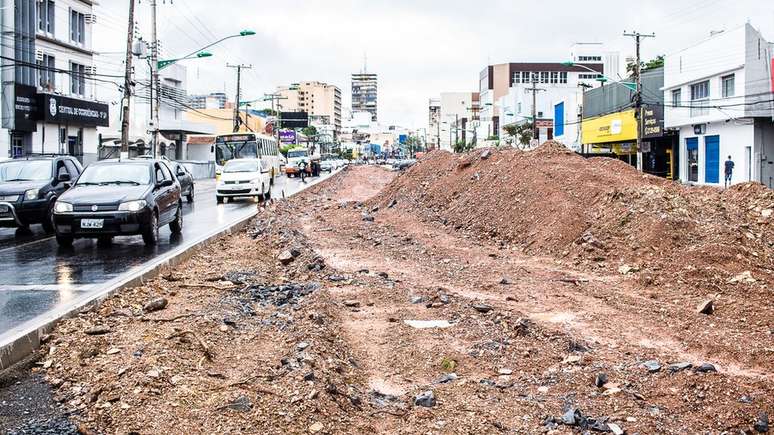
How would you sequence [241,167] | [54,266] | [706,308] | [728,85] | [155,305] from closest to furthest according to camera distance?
[155,305], [706,308], [54,266], [241,167], [728,85]

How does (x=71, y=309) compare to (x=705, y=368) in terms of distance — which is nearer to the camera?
(x=705, y=368)

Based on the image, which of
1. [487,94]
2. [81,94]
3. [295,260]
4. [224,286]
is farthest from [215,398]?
[487,94]

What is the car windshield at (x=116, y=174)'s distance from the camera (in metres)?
15.4

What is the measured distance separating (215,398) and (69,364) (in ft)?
6.05

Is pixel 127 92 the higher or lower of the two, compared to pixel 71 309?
higher

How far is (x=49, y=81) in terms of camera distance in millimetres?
43938

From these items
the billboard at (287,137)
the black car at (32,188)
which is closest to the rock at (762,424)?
the black car at (32,188)

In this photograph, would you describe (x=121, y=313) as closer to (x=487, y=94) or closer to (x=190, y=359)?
(x=190, y=359)

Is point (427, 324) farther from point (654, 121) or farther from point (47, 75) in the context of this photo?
point (654, 121)

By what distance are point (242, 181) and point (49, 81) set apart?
1978 centimetres

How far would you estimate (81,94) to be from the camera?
48531 millimetres

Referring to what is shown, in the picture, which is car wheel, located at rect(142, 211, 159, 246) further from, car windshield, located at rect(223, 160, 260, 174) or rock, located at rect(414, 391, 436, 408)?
car windshield, located at rect(223, 160, 260, 174)

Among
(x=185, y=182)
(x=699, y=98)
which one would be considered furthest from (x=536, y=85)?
(x=185, y=182)

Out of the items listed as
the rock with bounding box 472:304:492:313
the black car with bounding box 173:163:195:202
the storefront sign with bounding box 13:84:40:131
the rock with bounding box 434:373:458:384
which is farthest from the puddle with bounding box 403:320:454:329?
the storefront sign with bounding box 13:84:40:131
